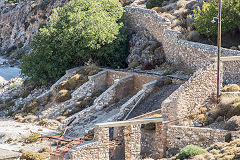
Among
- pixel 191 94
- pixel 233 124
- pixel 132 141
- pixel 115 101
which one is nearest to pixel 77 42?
pixel 115 101

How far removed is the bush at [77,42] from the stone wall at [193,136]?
16.1m

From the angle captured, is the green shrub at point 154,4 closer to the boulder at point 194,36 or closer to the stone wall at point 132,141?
the boulder at point 194,36

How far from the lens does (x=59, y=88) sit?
43.6 metres

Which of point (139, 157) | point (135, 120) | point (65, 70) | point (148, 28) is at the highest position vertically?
point (148, 28)

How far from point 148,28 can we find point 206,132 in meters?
19.0

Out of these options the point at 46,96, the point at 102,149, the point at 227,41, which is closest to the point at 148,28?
the point at 227,41

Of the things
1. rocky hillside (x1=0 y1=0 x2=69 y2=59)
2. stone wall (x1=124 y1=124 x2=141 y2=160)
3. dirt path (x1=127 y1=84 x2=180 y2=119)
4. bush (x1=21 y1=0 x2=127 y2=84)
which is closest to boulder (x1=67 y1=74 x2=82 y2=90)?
bush (x1=21 y1=0 x2=127 y2=84)

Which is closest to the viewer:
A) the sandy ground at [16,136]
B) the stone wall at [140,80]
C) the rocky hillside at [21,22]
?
the sandy ground at [16,136]

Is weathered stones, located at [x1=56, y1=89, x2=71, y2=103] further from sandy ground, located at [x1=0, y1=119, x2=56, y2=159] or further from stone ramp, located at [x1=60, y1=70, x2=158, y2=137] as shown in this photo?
sandy ground, located at [x1=0, y1=119, x2=56, y2=159]

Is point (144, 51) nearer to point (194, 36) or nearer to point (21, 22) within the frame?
point (194, 36)

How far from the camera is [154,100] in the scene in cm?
3562

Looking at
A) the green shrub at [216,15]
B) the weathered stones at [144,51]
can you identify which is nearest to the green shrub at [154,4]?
the weathered stones at [144,51]

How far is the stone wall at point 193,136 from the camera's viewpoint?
94.3 feet

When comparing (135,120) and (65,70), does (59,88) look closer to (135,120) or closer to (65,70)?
(65,70)
